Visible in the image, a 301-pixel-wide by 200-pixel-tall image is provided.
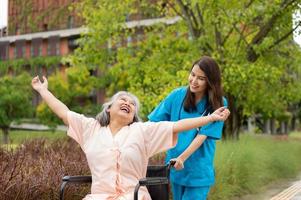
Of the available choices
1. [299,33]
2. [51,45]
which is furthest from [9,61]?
[299,33]

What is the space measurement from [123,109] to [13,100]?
3517cm

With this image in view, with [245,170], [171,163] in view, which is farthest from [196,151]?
[245,170]

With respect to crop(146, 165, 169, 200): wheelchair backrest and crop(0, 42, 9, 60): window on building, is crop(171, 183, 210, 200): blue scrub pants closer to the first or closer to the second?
crop(146, 165, 169, 200): wheelchair backrest

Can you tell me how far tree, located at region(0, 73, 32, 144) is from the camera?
3812cm

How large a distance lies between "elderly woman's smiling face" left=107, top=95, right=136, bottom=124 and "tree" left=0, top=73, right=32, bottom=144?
113 feet

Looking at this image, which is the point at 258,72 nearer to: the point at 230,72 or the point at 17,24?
the point at 230,72

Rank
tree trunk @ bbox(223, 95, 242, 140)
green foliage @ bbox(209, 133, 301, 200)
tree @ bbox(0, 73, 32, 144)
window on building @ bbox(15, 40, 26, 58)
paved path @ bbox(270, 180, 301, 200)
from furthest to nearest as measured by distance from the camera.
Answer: window on building @ bbox(15, 40, 26, 58) → tree @ bbox(0, 73, 32, 144) → tree trunk @ bbox(223, 95, 242, 140) → paved path @ bbox(270, 180, 301, 200) → green foliage @ bbox(209, 133, 301, 200)

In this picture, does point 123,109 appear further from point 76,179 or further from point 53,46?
point 53,46

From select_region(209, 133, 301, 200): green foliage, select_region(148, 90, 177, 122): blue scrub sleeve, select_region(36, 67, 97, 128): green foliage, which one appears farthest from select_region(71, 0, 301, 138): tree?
select_region(36, 67, 97, 128): green foliage

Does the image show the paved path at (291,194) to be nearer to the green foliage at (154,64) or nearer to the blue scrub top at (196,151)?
the green foliage at (154,64)

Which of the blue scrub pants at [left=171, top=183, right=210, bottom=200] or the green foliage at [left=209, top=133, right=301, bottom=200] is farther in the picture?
the green foliage at [left=209, top=133, right=301, bottom=200]

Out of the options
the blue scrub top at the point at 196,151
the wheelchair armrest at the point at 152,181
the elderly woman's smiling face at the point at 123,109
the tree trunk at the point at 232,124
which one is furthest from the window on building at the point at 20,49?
the wheelchair armrest at the point at 152,181

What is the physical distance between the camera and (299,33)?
1603cm

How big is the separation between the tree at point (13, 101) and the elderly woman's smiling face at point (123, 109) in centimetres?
3430
